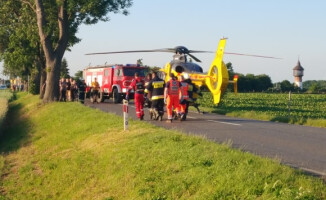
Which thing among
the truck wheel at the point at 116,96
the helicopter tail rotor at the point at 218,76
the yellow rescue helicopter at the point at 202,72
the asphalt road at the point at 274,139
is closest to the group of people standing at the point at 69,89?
the truck wheel at the point at 116,96

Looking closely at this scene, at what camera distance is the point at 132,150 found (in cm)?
1236

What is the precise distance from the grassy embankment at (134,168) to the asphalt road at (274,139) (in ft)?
3.71

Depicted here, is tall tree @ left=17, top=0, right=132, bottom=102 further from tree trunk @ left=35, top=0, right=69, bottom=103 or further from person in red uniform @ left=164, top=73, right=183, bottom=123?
person in red uniform @ left=164, top=73, right=183, bottom=123

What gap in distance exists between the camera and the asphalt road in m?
10.8

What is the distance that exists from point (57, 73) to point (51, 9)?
166 inches

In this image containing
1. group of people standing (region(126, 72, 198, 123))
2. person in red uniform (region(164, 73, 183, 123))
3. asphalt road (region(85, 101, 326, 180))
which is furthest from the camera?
group of people standing (region(126, 72, 198, 123))

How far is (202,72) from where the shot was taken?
2620 cm

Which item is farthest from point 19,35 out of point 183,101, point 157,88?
point 183,101

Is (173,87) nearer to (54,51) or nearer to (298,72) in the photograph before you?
(54,51)

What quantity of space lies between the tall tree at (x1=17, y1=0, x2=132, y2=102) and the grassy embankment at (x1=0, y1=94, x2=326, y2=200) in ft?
37.2

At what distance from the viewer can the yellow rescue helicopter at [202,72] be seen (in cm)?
2430

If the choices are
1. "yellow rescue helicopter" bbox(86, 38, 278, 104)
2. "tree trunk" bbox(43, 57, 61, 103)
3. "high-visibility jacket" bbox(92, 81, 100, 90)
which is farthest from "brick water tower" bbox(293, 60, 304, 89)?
"yellow rescue helicopter" bbox(86, 38, 278, 104)

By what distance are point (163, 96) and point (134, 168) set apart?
8.71 m

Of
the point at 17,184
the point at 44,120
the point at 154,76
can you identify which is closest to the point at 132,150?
the point at 17,184
